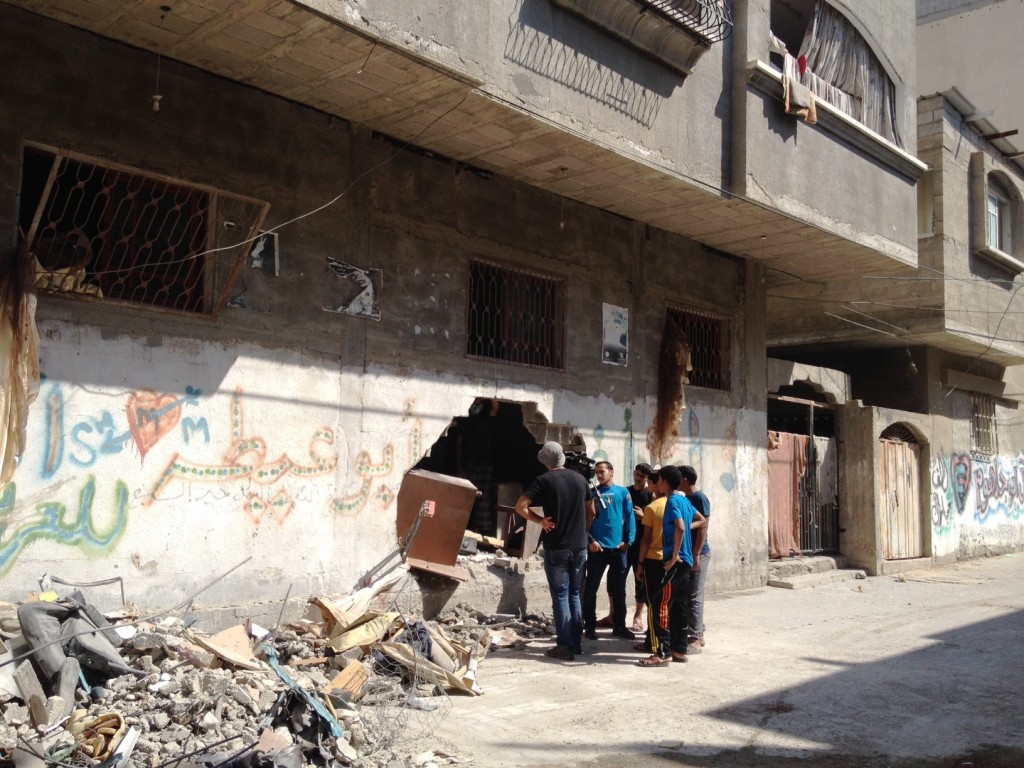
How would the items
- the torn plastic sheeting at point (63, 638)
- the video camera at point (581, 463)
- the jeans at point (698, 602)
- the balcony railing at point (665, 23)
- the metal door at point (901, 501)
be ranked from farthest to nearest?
the metal door at point (901, 501) < the video camera at point (581, 463) < the balcony railing at point (665, 23) < the jeans at point (698, 602) < the torn plastic sheeting at point (63, 638)

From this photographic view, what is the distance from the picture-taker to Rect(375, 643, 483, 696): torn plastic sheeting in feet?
20.5

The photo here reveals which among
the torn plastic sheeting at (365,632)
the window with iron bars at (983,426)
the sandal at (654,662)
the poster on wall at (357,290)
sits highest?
the poster on wall at (357,290)

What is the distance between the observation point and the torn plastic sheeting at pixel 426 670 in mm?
6234

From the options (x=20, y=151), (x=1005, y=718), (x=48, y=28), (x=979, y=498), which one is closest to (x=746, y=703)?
(x=1005, y=718)

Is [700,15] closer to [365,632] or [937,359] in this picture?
[365,632]

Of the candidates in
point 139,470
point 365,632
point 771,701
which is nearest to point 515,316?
point 365,632

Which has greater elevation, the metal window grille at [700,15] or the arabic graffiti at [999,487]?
the metal window grille at [700,15]

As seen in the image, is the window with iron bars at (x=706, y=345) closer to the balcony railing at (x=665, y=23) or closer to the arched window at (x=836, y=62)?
the arched window at (x=836, y=62)

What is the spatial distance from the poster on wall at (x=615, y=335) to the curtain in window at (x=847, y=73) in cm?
351

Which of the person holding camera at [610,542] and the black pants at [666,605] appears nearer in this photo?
the black pants at [666,605]

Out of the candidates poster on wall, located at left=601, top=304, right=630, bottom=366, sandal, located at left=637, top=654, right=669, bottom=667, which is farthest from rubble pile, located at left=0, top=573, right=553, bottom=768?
poster on wall, located at left=601, top=304, right=630, bottom=366

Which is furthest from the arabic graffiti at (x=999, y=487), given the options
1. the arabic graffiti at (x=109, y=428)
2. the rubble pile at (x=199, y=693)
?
the arabic graffiti at (x=109, y=428)

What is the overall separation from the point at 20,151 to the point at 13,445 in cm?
194

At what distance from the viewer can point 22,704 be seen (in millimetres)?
4637
